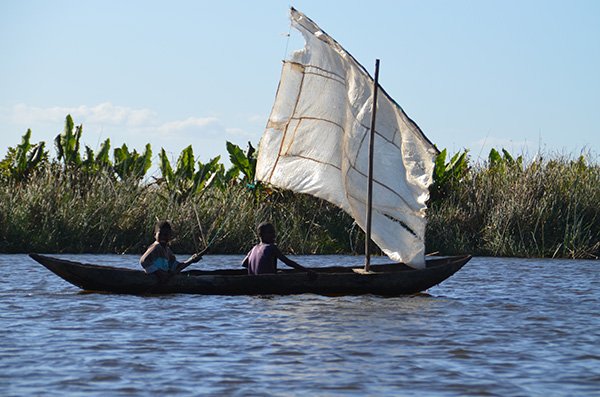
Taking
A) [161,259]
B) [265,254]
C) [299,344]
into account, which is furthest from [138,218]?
[299,344]

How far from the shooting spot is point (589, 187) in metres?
21.3

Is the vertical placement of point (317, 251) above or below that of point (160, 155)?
below

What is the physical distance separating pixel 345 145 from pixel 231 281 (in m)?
2.62

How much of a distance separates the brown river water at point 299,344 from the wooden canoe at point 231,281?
0.16m

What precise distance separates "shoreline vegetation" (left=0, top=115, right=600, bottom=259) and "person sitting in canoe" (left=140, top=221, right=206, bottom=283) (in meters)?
8.47

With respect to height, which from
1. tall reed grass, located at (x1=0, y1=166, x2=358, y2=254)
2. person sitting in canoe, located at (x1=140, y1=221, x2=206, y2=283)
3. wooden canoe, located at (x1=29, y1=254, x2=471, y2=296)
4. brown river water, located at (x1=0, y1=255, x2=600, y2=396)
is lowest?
brown river water, located at (x1=0, y1=255, x2=600, y2=396)

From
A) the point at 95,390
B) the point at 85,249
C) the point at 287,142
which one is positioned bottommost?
the point at 95,390

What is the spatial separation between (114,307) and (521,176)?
45.6 ft

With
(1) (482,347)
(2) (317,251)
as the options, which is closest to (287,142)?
(1) (482,347)

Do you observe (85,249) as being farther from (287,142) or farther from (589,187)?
(589,187)

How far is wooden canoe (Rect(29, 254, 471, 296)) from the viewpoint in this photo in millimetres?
11242

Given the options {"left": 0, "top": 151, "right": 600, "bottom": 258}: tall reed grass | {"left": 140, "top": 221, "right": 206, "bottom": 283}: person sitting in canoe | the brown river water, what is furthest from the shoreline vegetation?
{"left": 140, "top": 221, "right": 206, "bottom": 283}: person sitting in canoe

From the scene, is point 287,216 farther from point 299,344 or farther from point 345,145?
point 299,344

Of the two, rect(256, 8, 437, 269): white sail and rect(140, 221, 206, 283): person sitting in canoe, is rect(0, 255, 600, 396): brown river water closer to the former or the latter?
rect(140, 221, 206, 283): person sitting in canoe
